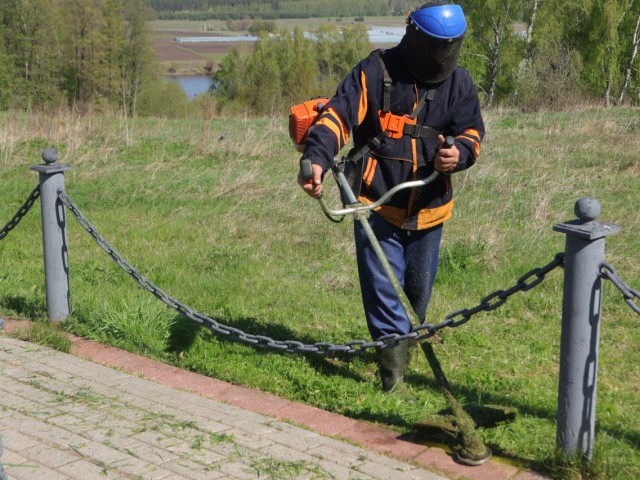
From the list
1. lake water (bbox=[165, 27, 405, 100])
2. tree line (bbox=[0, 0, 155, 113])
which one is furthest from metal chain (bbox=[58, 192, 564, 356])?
lake water (bbox=[165, 27, 405, 100])

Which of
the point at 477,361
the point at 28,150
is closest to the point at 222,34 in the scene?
the point at 28,150

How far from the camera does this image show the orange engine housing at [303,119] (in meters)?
4.52

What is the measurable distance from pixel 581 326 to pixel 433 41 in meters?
1.67

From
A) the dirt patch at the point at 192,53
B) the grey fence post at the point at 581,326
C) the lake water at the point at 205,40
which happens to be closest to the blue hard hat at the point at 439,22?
the grey fence post at the point at 581,326

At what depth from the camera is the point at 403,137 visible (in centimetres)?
454

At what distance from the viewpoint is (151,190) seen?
1083 cm

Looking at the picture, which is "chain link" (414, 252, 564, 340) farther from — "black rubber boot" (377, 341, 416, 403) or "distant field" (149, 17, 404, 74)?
"distant field" (149, 17, 404, 74)

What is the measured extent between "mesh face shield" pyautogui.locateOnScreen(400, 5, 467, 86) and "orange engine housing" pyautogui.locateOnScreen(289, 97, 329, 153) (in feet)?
1.76

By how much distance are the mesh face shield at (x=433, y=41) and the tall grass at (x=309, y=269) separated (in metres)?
1.81

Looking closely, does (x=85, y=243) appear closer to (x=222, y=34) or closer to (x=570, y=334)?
(x=570, y=334)

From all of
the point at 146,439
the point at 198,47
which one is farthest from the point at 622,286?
the point at 198,47

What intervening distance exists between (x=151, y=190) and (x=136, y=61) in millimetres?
47276

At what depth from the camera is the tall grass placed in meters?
4.86

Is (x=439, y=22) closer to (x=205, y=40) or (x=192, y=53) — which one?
(x=192, y=53)
